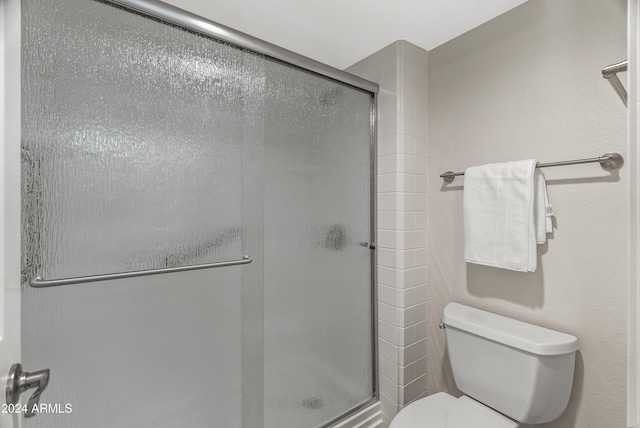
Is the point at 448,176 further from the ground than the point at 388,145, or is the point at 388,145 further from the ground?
the point at 388,145

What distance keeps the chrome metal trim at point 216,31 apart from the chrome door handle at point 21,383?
1.03 meters

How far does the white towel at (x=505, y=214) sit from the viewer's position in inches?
45.2

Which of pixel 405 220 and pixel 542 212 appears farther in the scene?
pixel 405 220

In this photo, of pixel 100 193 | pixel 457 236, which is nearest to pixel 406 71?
pixel 457 236

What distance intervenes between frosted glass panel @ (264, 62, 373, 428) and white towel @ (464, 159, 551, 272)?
1.68 feet

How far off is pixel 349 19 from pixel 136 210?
1.21m

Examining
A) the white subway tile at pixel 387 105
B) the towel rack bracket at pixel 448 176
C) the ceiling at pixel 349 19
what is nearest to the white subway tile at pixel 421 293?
the towel rack bracket at pixel 448 176

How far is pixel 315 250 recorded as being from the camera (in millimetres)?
1397

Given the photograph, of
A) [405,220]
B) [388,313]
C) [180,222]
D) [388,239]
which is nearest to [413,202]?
[405,220]

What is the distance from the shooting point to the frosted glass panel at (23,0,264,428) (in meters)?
0.83

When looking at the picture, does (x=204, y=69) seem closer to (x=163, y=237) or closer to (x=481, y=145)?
(x=163, y=237)

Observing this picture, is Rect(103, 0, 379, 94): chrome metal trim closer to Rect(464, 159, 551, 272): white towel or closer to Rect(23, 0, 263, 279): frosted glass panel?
Rect(23, 0, 263, 279): frosted glass panel

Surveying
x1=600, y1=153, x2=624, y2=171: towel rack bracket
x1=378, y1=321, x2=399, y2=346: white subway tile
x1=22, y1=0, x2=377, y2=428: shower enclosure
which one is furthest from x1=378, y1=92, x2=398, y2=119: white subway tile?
x1=378, y1=321, x2=399, y2=346: white subway tile

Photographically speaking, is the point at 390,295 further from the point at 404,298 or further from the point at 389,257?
the point at 389,257
